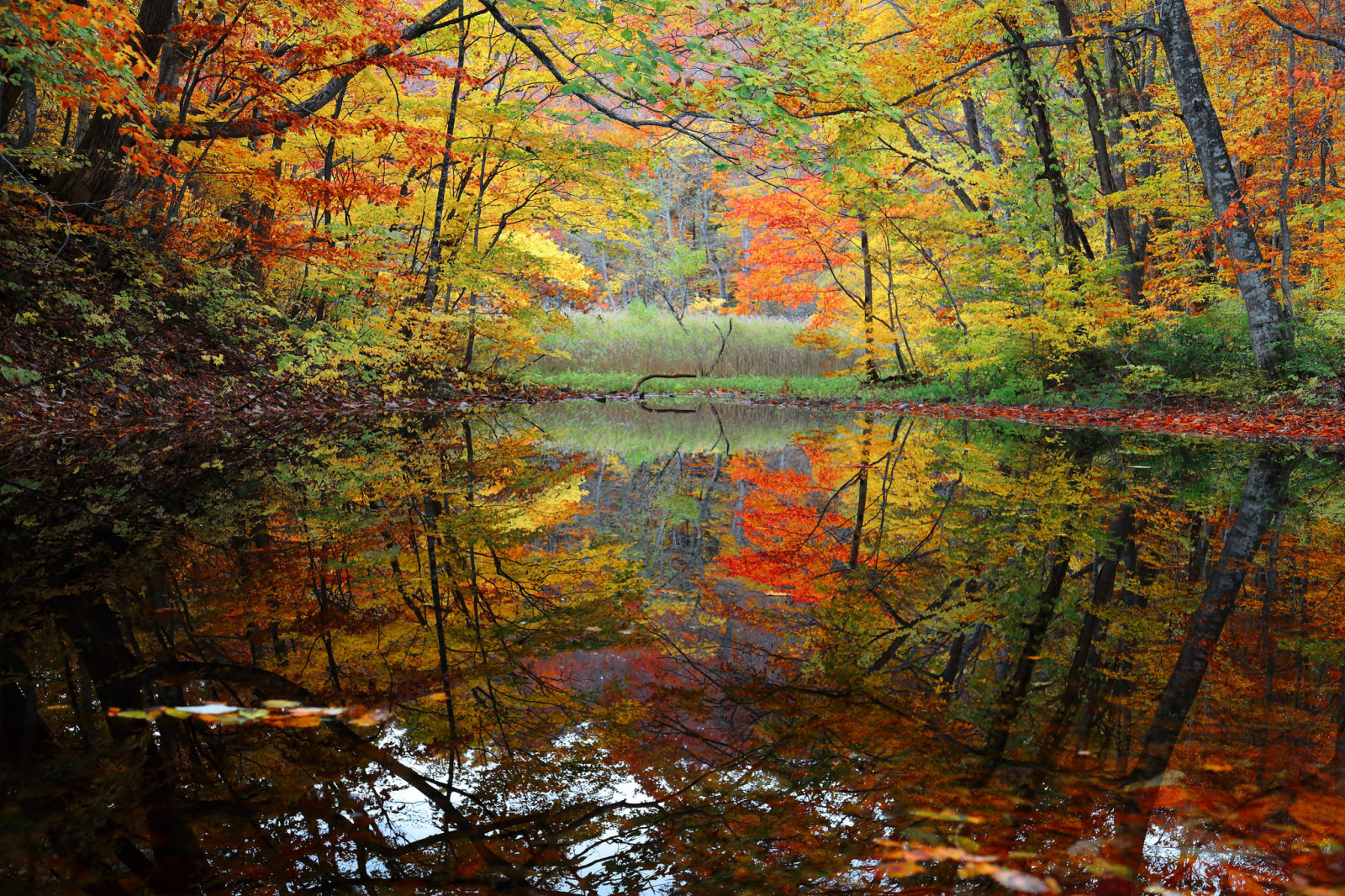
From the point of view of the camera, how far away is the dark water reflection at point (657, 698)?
116cm

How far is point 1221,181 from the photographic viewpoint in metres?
9.05

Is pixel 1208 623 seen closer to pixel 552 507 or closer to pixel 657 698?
pixel 657 698

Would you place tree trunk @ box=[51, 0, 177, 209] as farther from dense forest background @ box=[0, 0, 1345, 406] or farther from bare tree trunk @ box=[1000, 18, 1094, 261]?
bare tree trunk @ box=[1000, 18, 1094, 261]

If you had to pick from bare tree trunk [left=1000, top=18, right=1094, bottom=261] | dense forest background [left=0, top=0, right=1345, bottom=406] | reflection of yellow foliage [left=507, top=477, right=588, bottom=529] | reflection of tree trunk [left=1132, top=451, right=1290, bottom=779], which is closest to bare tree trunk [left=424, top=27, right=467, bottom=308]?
dense forest background [left=0, top=0, right=1345, bottom=406]

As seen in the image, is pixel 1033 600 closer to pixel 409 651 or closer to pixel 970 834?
pixel 970 834

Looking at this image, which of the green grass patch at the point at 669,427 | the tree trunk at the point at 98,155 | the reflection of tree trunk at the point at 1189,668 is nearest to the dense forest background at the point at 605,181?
the tree trunk at the point at 98,155

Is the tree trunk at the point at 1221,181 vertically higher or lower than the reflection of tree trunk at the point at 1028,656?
higher

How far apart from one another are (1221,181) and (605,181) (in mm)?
7806

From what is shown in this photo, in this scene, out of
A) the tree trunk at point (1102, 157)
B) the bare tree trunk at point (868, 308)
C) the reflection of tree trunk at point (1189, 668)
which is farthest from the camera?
the bare tree trunk at point (868, 308)

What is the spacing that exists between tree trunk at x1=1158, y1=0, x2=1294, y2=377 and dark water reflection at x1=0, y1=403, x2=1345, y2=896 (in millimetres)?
6578

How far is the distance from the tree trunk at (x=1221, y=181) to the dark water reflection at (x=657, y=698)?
21.6 feet

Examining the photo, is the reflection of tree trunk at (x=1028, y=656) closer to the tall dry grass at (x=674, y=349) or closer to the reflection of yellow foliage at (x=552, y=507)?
the reflection of yellow foliage at (x=552, y=507)

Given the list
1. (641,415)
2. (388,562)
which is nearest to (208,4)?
(641,415)

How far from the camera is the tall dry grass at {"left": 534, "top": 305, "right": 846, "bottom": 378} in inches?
785
